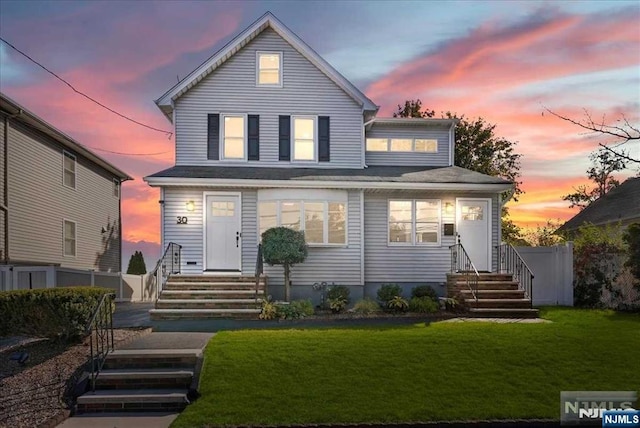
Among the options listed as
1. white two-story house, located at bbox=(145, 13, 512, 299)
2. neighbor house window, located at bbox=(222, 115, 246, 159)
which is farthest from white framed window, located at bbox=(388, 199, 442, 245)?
neighbor house window, located at bbox=(222, 115, 246, 159)

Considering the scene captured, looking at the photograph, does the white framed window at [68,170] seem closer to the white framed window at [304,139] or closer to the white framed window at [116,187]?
the white framed window at [116,187]

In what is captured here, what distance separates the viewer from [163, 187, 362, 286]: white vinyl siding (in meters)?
16.6

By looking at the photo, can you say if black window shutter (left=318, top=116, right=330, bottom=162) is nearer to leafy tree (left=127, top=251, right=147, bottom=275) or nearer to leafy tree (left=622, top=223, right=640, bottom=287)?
leafy tree (left=622, top=223, right=640, bottom=287)

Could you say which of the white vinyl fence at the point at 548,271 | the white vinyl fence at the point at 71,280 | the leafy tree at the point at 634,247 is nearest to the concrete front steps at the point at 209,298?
the white vinyl fence at the point at 71,280

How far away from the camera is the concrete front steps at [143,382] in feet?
27.8

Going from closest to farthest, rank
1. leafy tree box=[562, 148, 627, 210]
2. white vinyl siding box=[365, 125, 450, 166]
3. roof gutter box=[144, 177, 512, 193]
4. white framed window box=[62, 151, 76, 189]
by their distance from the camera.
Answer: roof gutter box=[144, 177, 512, 193], white vinyl siding box=[365, 125, 450, 166], white framed window box=[62, 151, 76, 189], leafy tree box=[562, 148, 627, 210]

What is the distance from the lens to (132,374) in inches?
364

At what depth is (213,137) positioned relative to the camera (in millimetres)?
17391

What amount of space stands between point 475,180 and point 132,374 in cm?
1164

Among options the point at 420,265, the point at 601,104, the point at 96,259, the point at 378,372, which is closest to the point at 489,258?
the point at 420,265

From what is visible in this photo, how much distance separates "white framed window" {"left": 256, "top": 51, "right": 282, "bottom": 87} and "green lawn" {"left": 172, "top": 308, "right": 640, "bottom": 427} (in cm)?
890

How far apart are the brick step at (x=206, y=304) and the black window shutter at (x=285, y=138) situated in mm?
5247

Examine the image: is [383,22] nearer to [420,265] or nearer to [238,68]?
[238,68]

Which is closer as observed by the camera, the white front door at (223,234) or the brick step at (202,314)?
the brick step at (202,314)
